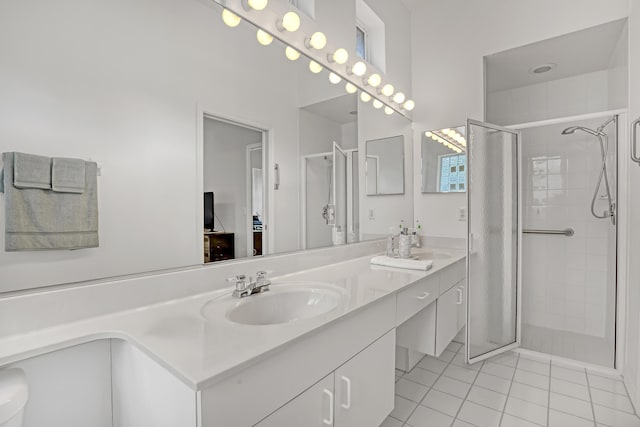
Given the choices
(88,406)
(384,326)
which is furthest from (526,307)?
(88,406)

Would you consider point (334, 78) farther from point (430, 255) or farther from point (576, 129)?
point (576, 129)

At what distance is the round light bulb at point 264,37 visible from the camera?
57.3 inches

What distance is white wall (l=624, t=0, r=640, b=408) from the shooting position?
5.74 feet

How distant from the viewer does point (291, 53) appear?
162cm

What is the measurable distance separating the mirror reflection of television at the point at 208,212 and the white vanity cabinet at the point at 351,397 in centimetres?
71

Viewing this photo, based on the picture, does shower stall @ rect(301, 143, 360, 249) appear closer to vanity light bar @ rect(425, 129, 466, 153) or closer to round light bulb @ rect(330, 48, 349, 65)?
round light bulb @ rect(330, 48, 349, 65)

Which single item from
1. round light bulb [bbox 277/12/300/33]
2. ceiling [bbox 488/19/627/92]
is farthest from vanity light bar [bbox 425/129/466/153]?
round light bulb [bbox 277/12/300/33]

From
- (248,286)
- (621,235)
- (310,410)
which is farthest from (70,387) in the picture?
(621,235)

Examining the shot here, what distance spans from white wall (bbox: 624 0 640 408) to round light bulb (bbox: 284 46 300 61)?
190 cm

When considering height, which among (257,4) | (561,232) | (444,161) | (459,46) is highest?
(459,46)

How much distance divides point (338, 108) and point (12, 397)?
1829mm

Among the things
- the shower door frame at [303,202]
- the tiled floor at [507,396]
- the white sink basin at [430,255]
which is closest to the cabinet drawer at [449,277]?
the white sink basin at [430,255]

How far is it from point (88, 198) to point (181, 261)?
1.21 ft

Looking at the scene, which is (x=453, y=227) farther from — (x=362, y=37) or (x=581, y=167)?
(x=362, y=37)
